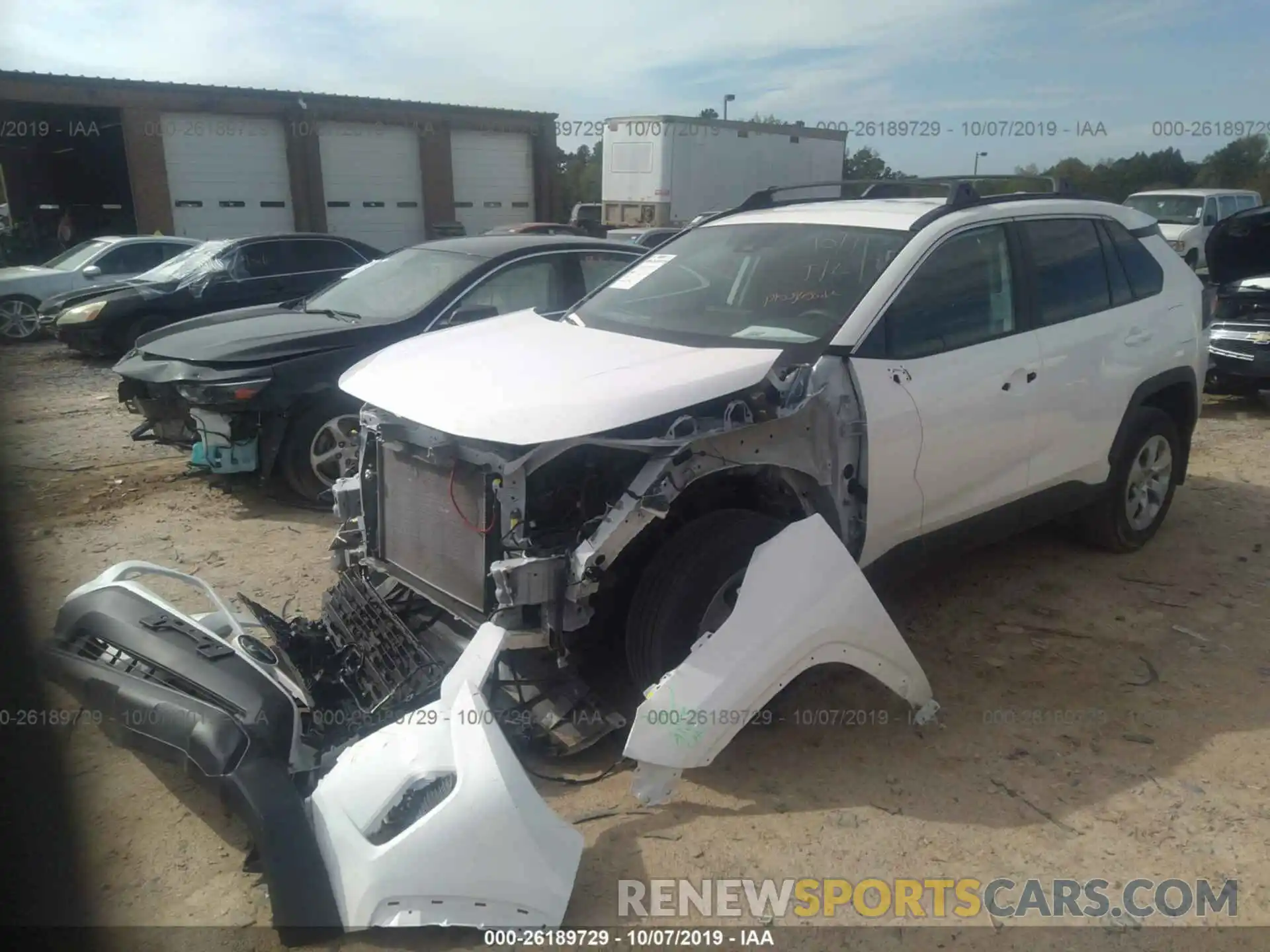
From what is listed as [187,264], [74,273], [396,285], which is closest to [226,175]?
[74,273]

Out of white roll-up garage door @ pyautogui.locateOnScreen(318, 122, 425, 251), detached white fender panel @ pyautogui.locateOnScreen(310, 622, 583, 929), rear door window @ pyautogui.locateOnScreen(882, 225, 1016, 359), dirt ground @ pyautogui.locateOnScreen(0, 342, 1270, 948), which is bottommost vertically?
dirt ground @ pyautogui.locateOnScreen(0, 342, 1270, 948)

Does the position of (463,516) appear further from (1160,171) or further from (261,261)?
(1160,171)

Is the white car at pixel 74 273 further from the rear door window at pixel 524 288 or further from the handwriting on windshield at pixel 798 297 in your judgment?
the handwriting on windshield at pixel 798 297

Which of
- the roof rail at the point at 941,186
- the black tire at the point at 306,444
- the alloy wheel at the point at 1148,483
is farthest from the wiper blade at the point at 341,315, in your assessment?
the alloy wheel at the point at 1148,483

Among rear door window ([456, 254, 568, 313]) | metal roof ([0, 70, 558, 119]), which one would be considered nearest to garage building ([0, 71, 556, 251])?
metal roof ([0, 70, 558, 119])

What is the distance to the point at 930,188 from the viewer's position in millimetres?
4660

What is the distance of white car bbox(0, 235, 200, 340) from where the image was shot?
13750 millimetres

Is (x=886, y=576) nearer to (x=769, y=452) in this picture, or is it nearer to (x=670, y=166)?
(x=769, y=452)

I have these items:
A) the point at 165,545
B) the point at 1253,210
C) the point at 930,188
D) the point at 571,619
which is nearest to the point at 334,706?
the point at 571,619

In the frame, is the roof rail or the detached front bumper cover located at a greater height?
the roof rail

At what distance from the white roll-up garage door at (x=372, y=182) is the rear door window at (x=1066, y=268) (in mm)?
21648

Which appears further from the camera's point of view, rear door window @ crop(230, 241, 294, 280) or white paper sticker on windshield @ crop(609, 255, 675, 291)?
rear door window @ crop(230, 241, 294, 280)

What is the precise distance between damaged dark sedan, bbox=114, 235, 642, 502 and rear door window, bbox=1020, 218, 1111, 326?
291 centimetres
